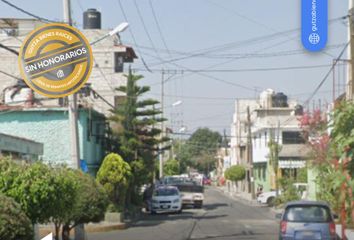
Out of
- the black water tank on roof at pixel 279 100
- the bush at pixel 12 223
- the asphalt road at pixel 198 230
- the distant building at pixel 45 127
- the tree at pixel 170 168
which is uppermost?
the black water tank on roof at pixel 279 100

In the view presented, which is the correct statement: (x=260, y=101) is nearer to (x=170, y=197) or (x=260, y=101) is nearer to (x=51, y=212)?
(x=170, y=197)

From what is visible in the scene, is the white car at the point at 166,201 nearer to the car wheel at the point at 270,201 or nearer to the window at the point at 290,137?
the car wheel at the point at 270,201

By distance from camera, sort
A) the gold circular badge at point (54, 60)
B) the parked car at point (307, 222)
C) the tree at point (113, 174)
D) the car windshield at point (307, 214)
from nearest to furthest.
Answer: the parked car at point (307, 222) → the car windshield at point (307, 214) → the gold circular badge at point (54, 60) → the tree at point (113, 174)

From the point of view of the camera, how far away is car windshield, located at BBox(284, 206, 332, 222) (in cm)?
1995

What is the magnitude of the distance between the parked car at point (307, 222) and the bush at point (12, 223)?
9.91m

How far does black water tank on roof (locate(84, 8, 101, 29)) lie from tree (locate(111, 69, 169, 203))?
60.1 feet

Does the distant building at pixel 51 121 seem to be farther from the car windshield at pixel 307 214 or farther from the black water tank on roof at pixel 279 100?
the black water tank on roof at pixel 279 100

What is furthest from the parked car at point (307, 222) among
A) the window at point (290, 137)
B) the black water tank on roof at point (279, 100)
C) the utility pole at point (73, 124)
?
the black water tank on roof at point (279, 100)

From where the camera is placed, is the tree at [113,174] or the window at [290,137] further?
the window at [290,137]

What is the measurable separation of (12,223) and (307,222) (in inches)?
421

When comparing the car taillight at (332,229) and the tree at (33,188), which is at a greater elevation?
the tree at (33,188)

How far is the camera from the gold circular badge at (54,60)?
861 inches

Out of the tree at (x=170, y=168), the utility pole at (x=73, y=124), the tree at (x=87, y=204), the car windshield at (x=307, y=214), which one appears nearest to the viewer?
the car windshield at (x=307, y=214)

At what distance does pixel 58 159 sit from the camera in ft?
136
